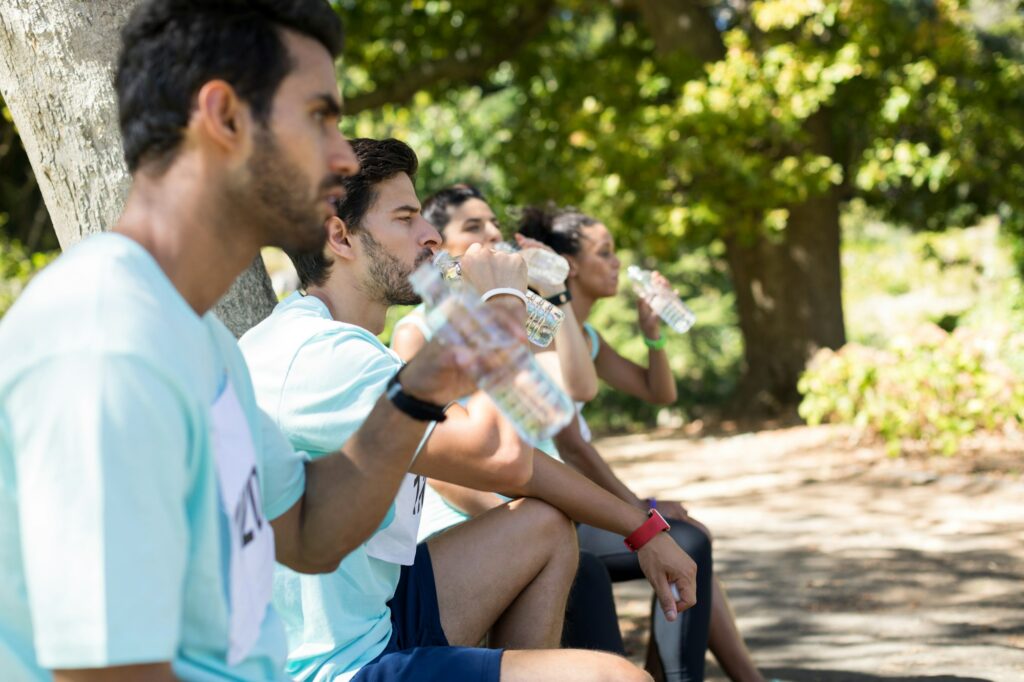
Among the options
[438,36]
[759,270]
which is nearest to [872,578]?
[759,270]

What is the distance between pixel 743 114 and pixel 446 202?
21.3 feet

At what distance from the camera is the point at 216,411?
1.48m

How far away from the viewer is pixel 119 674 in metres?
1.27

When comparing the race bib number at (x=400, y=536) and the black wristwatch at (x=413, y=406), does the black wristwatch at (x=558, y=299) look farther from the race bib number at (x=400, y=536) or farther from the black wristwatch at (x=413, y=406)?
the black wristwatch at (x=413, y=406)

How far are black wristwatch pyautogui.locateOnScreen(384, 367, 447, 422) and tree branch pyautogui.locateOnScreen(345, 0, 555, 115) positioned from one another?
1009cm

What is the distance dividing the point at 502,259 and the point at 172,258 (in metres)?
0.95

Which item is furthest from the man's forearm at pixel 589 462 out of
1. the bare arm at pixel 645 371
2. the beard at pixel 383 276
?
the beard at pixel 383 276

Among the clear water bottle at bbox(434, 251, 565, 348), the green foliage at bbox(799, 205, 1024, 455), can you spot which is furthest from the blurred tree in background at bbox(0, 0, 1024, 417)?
the clear water bottle at bbox(434, 251, 565, 348)

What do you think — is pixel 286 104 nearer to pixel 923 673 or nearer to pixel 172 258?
pixel 172 258

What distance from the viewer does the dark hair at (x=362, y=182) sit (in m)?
2.63

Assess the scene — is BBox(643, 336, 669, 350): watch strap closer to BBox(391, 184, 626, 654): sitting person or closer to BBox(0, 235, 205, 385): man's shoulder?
BBox(391, 184, 626, 654): sitting person

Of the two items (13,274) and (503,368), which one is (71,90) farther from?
(13,274)

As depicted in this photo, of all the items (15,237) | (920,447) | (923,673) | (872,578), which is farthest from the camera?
(15,237)

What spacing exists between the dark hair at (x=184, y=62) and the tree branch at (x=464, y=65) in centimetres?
1013
